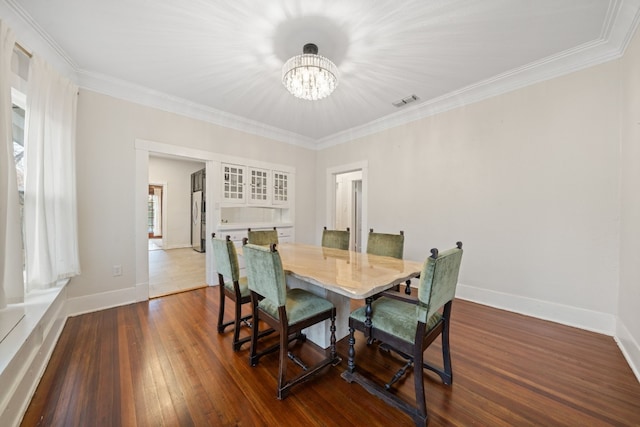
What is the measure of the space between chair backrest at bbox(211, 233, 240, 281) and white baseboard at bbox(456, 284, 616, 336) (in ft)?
9.36

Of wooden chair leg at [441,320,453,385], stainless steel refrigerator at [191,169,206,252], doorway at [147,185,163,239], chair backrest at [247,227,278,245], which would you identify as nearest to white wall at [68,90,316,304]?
chair backrest at [247,227,278,245]

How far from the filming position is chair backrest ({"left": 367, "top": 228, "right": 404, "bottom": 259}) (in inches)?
97.7

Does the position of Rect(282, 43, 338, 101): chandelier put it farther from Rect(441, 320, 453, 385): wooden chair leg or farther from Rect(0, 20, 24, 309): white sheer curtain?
Rect(441, 320, 453, 385): wooden chair leg

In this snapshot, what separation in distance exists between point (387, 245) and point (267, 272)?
59.4 inches

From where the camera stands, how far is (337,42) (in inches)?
83.0

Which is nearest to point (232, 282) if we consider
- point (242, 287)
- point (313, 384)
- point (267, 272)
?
point (242, 287)

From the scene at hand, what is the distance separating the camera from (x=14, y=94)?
6.43 ft

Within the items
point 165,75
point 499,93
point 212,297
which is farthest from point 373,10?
point 212,297

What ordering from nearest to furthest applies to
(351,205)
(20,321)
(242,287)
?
1. (20,321)
2. (242,287)
3. (351,205)

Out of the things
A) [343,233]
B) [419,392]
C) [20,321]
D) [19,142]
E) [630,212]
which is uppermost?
[19,142]

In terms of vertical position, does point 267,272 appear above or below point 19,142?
below

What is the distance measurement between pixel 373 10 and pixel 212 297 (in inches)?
139

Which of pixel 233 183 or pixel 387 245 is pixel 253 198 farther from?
pixel 387 245

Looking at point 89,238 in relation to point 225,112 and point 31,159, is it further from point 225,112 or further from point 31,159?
point 225,112
